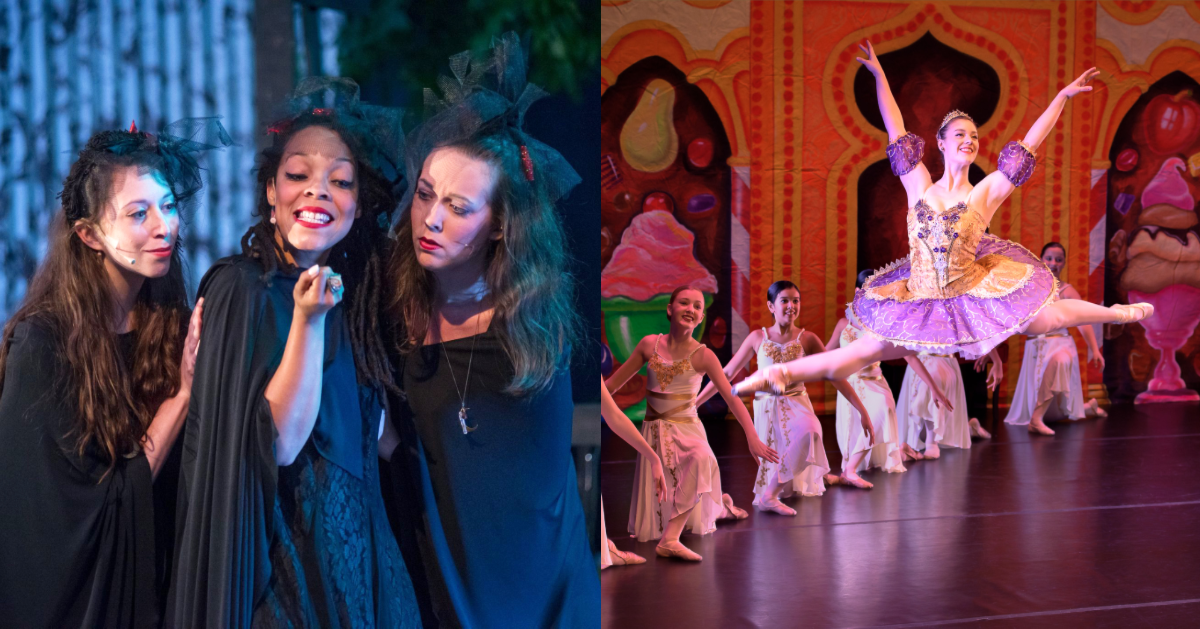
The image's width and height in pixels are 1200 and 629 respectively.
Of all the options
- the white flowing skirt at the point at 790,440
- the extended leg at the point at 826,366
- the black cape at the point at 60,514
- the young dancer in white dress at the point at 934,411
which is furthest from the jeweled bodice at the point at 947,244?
the black cape at the point at 60,514

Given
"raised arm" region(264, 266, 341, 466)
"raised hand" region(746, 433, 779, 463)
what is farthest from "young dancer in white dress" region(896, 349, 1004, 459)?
"raised arm" region(264, 266, 341, 466)

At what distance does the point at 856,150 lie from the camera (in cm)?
790

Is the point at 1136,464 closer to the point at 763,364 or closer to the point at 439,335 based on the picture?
the point at 763,364

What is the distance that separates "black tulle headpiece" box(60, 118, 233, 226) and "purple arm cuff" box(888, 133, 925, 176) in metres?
3.78

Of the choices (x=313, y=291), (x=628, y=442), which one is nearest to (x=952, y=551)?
(x=628, y=442)

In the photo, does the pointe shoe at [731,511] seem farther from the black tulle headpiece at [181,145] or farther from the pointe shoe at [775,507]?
the black tulle headpiece at [181,145]

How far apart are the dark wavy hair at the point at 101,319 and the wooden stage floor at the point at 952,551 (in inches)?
80.8

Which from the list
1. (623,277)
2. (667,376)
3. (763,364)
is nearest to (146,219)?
(667,376)

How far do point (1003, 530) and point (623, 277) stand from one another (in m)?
3.71

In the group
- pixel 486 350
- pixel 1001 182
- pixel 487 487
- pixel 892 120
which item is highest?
pixel 892 120

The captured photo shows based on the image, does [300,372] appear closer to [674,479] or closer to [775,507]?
[674,479]

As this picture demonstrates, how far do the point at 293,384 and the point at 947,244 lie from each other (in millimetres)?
3788

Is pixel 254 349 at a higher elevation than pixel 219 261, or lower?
lower

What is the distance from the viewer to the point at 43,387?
200 centimetres
